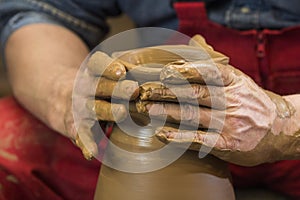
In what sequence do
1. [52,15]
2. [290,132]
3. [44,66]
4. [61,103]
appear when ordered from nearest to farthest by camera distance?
1. [290,132]
2. [61,103]
3. [44,66]
4. [52,15]

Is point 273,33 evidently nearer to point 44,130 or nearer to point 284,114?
point 284,114

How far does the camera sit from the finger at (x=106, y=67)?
910mm

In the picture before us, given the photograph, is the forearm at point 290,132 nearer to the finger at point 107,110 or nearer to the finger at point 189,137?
the finger at point 189,137

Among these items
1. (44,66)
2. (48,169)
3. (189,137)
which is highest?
(189,137)

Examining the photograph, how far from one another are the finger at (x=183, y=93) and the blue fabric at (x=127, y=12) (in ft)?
1.46

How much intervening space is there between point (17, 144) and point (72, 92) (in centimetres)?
31

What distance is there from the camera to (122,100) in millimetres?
925

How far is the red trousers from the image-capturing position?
1.24 m

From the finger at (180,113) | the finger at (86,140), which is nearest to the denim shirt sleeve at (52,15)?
the finger at (86,140)

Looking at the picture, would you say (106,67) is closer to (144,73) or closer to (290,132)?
(144,73)

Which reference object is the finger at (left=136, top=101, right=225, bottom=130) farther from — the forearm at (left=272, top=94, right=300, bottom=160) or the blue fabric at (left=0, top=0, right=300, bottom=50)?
the blue fabric at (left=0, top=0, right=300, bottom=50)

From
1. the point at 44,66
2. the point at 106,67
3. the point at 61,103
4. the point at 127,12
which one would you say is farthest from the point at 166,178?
the point at 127,12

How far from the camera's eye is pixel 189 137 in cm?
89

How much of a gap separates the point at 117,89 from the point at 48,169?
1.75 ft
